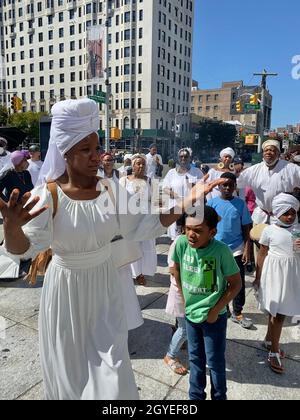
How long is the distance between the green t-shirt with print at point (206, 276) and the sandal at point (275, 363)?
108 cm

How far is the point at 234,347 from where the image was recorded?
3486 millimetres

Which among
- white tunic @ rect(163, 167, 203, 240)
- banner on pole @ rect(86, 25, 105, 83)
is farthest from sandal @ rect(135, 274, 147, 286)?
banner on pole @ rect(86, 25, 105, 83)

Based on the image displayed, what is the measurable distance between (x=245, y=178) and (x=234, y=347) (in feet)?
7.31

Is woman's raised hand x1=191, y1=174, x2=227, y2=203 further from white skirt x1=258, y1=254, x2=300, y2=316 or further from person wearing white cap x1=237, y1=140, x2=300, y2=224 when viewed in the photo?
person wearing white cap x1=237, y1=140, x2=300, y2=224

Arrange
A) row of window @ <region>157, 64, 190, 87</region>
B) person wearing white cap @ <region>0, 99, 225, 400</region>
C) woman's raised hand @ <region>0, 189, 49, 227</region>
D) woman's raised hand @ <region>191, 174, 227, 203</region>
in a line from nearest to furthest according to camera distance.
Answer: woman's raised hand @ <region>0, 189, 49, 227</region>
person wearing white cap @ <region>0, 99, 225, 400</region>
woman's raised hand @ <region>191, 174, 227, 203</region>
row of window @ <region>157, 64, 190, 87</region>

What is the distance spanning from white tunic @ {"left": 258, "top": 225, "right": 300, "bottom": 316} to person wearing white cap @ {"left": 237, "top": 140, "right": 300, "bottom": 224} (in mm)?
1147

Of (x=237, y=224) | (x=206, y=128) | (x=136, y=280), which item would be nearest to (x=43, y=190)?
(x=237, y=224)

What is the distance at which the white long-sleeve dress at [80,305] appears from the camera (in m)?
1.84

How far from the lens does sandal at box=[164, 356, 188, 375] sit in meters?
3.04

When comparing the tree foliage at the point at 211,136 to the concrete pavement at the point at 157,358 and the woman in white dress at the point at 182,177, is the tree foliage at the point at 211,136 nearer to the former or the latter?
the woman in white dress at the point at 182,177

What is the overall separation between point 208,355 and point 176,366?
0.79 metres

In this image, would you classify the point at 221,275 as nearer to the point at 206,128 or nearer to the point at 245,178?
the point at 245,178

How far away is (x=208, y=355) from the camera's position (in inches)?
95.1

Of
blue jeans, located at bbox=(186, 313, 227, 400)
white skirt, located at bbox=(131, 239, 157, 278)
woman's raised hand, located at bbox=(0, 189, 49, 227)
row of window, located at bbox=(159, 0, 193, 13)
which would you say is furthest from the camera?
row of window, located at bbox=(159, 0, 193, 13)
